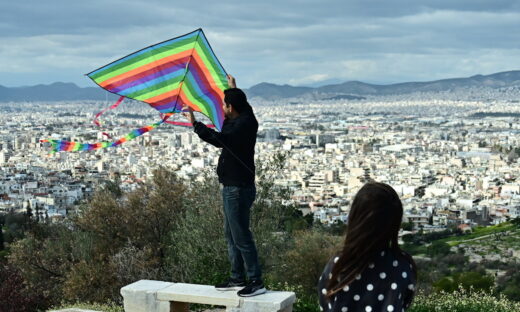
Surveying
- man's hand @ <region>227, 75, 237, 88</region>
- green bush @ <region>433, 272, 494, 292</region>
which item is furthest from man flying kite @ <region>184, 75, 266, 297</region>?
green bush @ <region>433, 272, 494, 292</region>

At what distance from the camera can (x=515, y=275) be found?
1922cm

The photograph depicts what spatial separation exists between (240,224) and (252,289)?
0.45 metres

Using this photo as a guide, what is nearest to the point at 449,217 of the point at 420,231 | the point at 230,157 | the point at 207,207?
the point at 420,231

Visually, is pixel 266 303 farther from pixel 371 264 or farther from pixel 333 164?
pixel 333 164

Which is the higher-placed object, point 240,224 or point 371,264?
point 371,264

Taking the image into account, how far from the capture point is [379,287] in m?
2.22

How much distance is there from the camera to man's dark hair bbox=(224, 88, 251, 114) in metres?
4.31

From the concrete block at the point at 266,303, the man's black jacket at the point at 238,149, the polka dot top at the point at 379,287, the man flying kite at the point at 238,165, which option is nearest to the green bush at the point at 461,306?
the concrete block at the point at 266,303

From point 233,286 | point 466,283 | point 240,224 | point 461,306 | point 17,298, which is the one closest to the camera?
point 240,224

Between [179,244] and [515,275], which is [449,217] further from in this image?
[179,244]

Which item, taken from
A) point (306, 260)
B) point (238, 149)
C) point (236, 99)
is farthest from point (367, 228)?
point (306, 260)

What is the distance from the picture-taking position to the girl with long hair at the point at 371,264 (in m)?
2.17

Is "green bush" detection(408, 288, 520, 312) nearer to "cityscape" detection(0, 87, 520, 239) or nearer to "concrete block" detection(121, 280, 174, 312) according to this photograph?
"concrete block" detection(121, 280, 174, 312)

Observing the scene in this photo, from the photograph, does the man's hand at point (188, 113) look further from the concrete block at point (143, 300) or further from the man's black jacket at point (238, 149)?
the concrete block at point (143, 300)
